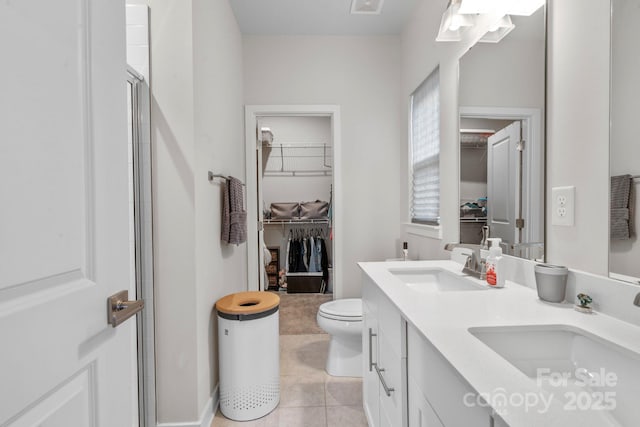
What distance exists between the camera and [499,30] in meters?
1.34

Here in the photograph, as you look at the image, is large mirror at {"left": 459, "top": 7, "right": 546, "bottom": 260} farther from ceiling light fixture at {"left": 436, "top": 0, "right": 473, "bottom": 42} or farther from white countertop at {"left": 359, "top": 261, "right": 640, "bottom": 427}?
white countertop at {"left": 359, "top": 261, "right": 640, "bottom": 427}

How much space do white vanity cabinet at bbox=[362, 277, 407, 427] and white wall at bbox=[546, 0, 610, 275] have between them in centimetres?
60

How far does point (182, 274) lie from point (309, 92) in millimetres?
1942

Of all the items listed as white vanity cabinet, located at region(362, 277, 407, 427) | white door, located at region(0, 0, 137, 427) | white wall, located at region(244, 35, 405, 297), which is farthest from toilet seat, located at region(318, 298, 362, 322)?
white door, located at region(0, 0, 137, 427)

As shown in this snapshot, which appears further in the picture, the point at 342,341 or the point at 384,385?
the point at 342,341

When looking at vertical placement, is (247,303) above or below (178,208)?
below

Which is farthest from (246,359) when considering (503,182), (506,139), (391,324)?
(506,139)

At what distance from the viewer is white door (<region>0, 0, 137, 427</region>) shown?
1.57 ft

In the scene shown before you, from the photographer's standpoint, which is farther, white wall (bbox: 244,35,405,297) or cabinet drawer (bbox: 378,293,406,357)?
white wall (bbox: 244,35,405,297)

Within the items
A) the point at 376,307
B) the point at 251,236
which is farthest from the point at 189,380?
the point at 251,236

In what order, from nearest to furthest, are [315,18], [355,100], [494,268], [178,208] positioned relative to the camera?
1. [494,268]
2. [178,208]
3. [315,18]
4. [355,100]

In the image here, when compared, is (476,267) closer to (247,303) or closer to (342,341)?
(342,341)

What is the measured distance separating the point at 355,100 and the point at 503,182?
175 cm

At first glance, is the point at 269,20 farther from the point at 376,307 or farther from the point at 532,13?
the point at 376,307
